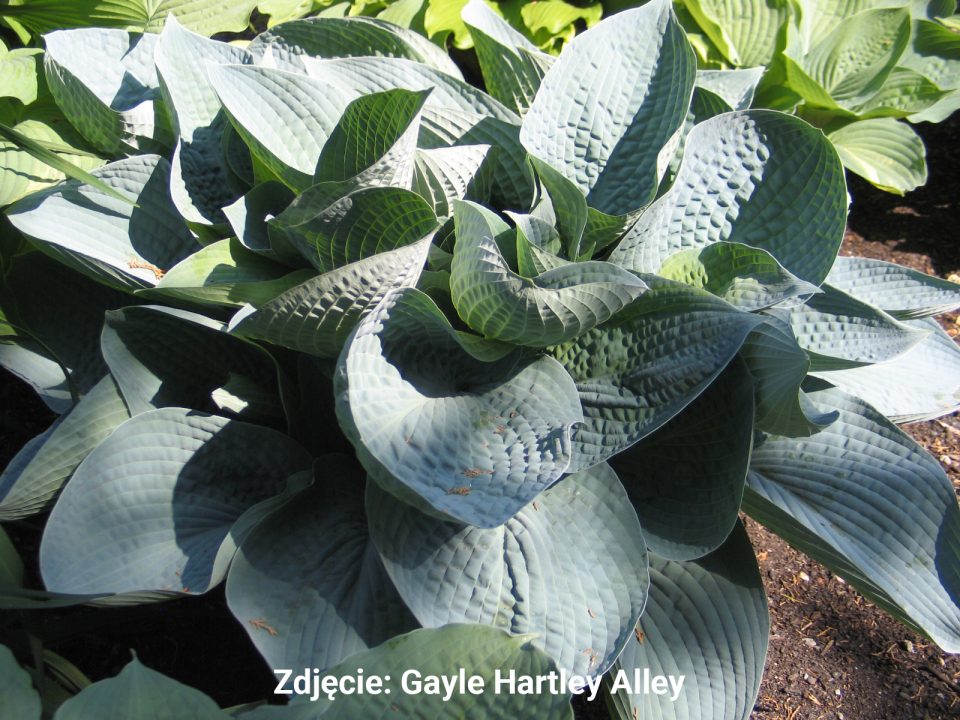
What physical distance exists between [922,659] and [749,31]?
1.58m

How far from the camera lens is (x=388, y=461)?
89 centimetres

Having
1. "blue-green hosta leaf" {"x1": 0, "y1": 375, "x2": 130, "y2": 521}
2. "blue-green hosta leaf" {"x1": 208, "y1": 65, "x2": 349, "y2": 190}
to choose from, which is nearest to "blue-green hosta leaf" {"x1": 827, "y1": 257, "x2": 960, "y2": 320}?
"blue-green hosta leaf" {"x1": 208, "y1": 65, "x2": 349, "y2": 190}

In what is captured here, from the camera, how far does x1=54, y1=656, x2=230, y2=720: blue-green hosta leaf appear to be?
0.60 meters

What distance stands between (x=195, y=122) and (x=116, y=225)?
0.63 ft

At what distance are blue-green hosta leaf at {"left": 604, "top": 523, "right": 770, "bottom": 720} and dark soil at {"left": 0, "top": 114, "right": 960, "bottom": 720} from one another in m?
0.22

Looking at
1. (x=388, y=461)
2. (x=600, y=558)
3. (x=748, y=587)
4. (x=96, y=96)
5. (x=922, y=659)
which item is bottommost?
(x=922, y=659)

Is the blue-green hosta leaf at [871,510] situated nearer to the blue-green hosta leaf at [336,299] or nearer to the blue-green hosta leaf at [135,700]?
the blue-green hosta leaf at [336,299]

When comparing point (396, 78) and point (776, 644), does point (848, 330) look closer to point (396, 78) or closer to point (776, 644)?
point (776, 644)

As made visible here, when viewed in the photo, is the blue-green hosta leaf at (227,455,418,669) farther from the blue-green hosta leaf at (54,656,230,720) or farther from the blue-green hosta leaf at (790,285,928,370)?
the blue-green hosta leaf at (790,285,928,370)

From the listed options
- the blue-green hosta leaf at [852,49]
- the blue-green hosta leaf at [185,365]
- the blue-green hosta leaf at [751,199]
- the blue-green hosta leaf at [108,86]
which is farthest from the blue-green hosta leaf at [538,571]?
the blue-green hosta leaf at [852,49]

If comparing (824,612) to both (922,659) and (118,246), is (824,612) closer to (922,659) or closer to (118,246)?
(922,659)

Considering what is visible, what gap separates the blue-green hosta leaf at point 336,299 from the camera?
3.14 ft

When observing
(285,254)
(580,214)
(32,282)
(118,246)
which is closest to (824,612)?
(580,214)

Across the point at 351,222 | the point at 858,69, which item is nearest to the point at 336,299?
the point at 351,222
